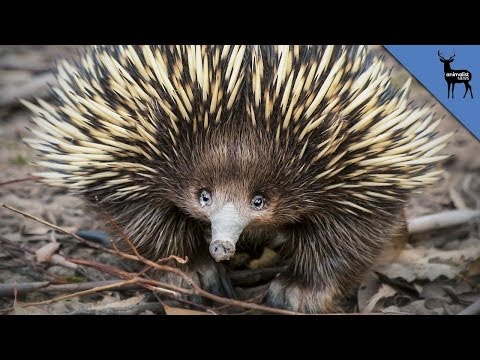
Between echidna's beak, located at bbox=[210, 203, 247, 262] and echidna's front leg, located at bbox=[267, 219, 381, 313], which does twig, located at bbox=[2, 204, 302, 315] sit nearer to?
echidna's front leg, located at bbox=[267, 219, 381, 313]

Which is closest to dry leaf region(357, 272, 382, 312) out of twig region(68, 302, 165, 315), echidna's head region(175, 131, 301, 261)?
echidna's head region(175, 131, 301, 261)

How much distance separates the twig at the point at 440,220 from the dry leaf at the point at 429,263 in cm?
9

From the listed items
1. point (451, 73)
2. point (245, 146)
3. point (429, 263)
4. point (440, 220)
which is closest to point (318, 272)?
point (429, 263)

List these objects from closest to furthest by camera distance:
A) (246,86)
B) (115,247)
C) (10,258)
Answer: (246,86), (115,247), (10,258)

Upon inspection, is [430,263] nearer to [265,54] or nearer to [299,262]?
[299,262]

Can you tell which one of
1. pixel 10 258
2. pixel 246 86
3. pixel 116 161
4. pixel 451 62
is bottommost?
pixel 10 258

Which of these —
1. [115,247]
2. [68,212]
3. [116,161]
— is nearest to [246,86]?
[116,161]

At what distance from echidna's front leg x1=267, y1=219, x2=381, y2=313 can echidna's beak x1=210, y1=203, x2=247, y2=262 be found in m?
0.46

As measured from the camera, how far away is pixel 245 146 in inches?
118

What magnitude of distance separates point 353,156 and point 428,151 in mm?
346

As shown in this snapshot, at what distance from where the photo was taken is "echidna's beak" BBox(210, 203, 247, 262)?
2.89 meters

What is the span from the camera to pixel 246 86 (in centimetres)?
302

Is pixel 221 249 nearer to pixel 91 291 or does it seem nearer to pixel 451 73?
pixel 91 291

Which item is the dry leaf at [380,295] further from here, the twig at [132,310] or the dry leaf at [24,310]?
the dry leaf at [24,310]
